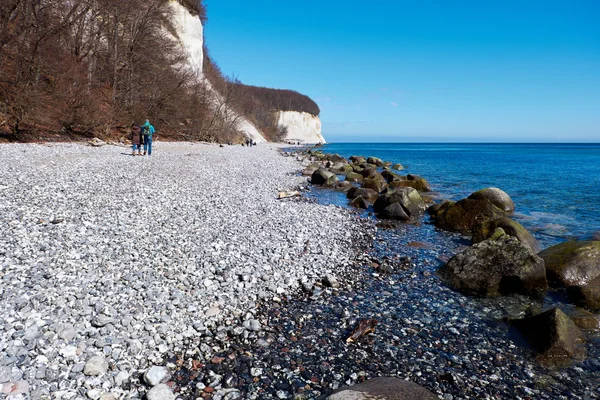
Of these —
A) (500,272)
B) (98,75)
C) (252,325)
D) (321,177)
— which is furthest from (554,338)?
(98,75)

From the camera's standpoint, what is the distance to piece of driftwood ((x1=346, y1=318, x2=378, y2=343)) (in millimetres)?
5492

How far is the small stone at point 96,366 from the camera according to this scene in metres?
4.06

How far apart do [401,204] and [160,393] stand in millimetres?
12293

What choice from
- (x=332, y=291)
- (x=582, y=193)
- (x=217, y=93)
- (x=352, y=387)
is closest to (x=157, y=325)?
(x=352, y=387)

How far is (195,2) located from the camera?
51.9 meters

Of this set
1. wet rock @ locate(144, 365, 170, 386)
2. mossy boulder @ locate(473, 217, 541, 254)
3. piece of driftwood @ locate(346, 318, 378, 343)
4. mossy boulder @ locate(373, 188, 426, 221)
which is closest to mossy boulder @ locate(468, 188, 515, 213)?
mossy boulder @ locate(373, 188, 426, 221)

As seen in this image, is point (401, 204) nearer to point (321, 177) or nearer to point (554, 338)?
point (321, 177)

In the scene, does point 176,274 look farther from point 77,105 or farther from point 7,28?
point 7,28

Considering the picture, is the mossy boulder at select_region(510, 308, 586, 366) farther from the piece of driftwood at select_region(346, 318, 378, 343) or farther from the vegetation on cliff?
the vegetation on cliff

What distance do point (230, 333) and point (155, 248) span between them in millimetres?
3324

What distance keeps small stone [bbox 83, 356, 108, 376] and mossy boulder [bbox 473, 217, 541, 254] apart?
1039 centimetres

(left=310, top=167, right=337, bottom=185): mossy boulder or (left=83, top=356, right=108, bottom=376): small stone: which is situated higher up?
(left=310, top=167, right=337, bottom=185): mossy boulder

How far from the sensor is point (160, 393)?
3971 millimetres

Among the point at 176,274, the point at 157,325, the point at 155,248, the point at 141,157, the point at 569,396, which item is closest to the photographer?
the point at 569,396
